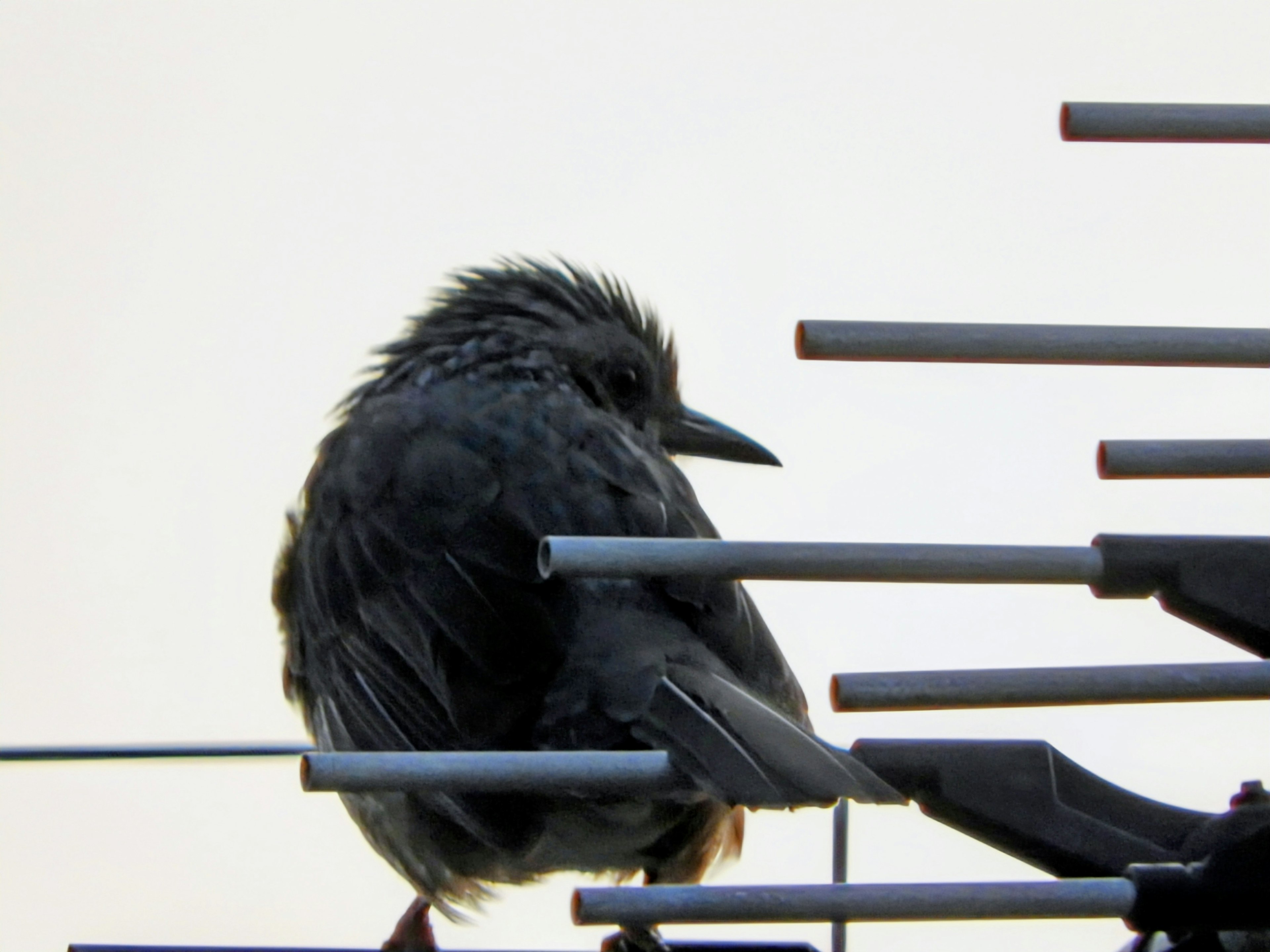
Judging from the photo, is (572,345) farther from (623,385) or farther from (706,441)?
(706,441)

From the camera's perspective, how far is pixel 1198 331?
4.68 feet

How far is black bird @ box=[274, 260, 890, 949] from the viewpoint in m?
2.77

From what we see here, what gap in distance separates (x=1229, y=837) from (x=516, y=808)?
155cm

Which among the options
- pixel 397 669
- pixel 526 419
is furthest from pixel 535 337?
pixel 397 669

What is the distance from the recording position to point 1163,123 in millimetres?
1401

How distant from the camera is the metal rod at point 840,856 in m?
2.47

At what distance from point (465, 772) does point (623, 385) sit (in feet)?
9.07

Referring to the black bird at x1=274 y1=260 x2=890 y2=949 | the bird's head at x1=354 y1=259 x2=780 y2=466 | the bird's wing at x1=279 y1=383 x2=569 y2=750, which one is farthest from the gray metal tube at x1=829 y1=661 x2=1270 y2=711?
the bird's head at x1=354 y1=259 x2=780 y2=466

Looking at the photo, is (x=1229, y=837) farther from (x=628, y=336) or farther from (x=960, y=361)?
(x=628, y=336)

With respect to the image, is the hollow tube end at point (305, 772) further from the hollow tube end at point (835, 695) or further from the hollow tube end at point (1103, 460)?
the hollow tube end at point (1103, 460)

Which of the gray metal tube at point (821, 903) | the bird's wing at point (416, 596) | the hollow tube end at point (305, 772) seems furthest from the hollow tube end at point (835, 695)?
the bird's wing at point (416, 596)

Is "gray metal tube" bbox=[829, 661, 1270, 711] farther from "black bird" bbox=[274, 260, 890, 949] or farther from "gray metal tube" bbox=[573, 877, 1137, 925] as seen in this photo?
"black bird" bbox=[274, 260, 890, 949]

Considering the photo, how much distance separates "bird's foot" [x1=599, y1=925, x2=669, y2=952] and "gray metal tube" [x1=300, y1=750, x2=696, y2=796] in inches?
41.2

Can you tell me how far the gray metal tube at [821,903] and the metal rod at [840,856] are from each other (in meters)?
1.13
